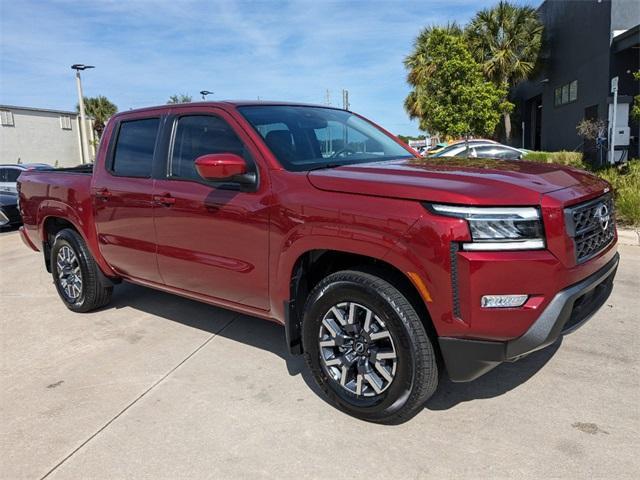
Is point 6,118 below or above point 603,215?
above

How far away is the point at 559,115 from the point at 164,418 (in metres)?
28.4

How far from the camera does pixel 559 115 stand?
2725cm

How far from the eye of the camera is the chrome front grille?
267 cm

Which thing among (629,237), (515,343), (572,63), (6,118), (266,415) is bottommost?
(266,415)

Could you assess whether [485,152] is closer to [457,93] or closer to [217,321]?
[457,93]

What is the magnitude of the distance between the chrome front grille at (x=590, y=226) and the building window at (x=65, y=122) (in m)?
42.7

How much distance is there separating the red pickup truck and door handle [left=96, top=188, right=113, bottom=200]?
0.05ft

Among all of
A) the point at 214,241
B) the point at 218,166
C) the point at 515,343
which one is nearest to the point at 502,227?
the point at 515,343

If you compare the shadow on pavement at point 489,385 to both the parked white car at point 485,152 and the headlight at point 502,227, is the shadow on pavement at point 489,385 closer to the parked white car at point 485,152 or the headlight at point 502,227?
the headlight at point 502,227

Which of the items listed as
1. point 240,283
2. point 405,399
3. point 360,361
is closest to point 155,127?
point 240,283

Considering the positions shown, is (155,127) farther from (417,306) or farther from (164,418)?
(417,306)

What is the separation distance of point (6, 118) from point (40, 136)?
10.3 ft

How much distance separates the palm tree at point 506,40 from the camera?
2684 centimetres

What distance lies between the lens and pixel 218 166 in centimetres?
312
